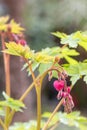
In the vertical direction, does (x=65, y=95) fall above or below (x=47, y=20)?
below

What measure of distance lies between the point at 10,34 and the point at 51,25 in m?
3.57

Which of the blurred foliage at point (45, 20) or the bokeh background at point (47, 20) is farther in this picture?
the blurred foliage at point (45, 20)

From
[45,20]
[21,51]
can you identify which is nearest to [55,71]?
[21,51]

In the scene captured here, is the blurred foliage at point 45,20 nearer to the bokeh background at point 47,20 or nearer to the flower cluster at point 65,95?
the bokeh background at point 47,20

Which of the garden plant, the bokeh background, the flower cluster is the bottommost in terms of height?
the flower cluster

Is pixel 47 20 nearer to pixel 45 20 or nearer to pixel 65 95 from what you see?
pixel 45 20

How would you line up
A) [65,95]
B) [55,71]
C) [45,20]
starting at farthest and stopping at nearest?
1. [45,20]
2. [55,71]
3. [65,95]

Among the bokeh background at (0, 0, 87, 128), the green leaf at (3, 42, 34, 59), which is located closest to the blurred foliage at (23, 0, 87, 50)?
the bokeh background at (0, 0, 87, 128)

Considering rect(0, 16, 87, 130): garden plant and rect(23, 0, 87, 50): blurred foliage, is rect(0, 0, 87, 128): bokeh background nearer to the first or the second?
rect(23, 0, 87, 50): blurred foliage

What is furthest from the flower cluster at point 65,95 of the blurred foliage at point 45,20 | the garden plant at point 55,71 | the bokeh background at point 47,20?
the blurred foliage at point 45,20

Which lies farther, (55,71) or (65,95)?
(55,71)

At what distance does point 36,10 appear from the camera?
4887 mm

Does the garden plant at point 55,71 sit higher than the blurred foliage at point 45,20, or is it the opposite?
the blurred foliage at point 45,20

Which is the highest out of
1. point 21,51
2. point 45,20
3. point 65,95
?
point 45,20
